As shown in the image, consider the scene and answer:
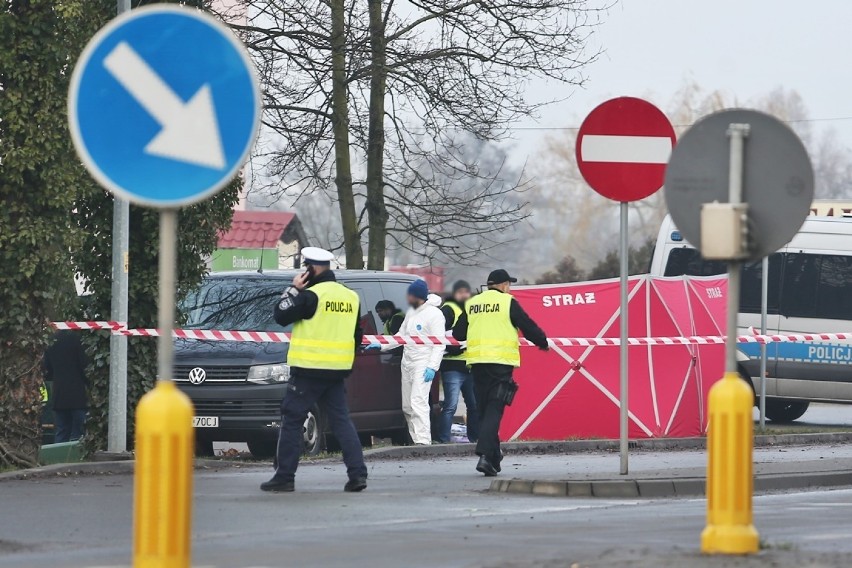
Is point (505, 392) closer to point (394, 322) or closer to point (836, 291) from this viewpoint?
point (394, 322)

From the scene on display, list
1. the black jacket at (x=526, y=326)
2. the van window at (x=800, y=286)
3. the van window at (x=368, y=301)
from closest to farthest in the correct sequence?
1. the black jacket at (x=526, y=326)
2. the van window at (x=368, y=301)
3. the van window at (x=800, y=286)

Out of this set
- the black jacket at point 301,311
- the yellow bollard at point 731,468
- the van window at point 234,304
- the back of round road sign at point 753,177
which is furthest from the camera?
the van window at point 234,304

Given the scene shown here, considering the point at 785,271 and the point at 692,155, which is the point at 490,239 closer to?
the point at 785,271

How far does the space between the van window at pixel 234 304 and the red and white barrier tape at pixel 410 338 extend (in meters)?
0.26

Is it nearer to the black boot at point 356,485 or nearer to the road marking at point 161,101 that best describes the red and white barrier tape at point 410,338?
the black boot at point 356,485

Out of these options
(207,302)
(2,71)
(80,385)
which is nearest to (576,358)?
(207,302)

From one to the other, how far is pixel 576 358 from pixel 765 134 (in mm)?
11039

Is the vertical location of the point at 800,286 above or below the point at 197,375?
above

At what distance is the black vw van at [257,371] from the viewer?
55.6 feet

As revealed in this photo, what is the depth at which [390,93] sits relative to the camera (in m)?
26.8

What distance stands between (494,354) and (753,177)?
21.1 feet

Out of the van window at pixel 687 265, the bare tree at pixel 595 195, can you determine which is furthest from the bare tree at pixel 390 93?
the bare tree at pixel 595 195

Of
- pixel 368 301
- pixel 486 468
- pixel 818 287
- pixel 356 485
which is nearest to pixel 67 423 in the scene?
pixel 368 301

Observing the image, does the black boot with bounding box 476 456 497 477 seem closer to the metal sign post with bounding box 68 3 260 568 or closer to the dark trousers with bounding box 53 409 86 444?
the dark trousers with bounding box 53 409 86 444
